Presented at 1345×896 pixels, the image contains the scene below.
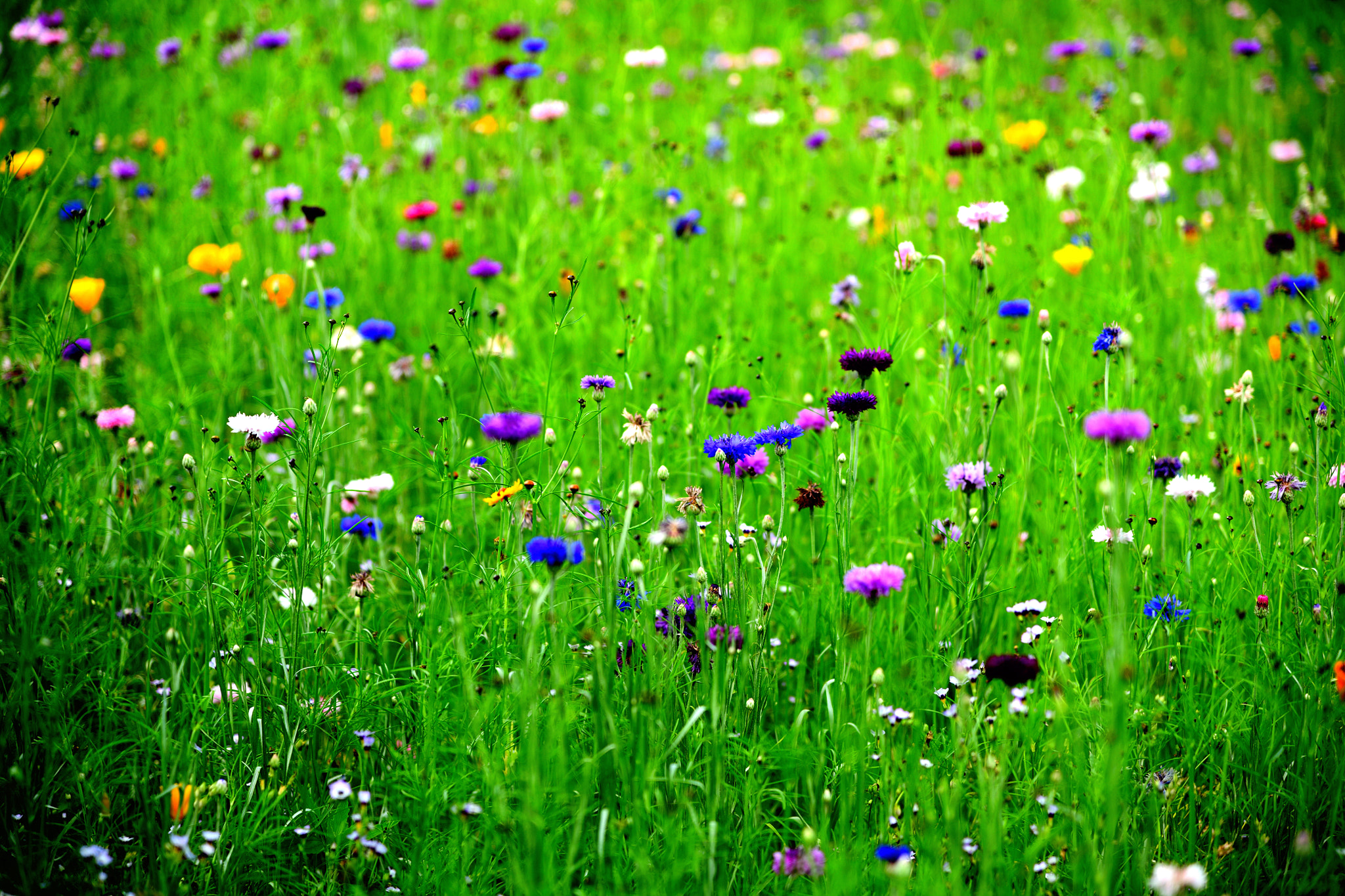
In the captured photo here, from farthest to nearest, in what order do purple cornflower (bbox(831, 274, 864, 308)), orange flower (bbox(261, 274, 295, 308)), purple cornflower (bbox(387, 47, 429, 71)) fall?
purple cornflower (bbox(387, 47, 429, 71)), purple cornflower (bbox(831, 274, 864, 308)), orange flower (bbox(261, 274, 295, 308))

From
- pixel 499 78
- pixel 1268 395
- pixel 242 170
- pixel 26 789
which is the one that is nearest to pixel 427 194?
pixel 242 170

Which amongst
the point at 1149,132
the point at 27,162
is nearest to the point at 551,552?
the point at 27,162

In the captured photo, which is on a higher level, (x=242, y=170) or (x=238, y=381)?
(x=242, y=170)

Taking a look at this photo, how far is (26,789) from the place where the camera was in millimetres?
1884

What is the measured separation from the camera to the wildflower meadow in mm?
1828

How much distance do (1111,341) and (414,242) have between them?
268cm

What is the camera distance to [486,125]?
14.3 ft

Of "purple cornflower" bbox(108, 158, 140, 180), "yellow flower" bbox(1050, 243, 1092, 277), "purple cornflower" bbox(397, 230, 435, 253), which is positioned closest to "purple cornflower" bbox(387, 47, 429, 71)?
"purple cornflower" bbox(397, 230, 435, 253)

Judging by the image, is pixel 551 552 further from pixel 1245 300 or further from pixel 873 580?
pixel 1245 300

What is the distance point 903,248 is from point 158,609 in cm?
199

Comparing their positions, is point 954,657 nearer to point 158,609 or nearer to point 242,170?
point 158,609

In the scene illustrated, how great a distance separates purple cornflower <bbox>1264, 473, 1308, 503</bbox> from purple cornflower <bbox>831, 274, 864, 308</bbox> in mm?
1319

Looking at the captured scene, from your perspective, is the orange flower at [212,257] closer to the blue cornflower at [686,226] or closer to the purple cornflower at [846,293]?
the blue cornflower at [686,226]

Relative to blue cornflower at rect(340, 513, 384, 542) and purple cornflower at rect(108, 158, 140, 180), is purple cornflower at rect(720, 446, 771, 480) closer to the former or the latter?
blue cornflower at rect(340, 513, 384, 542)
